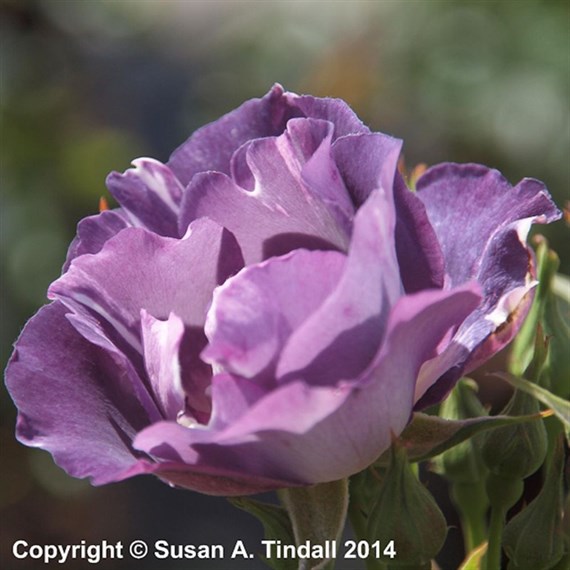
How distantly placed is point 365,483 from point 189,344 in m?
0.10

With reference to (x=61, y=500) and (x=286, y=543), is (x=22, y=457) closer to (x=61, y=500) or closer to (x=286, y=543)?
→ (x=61, y=500)

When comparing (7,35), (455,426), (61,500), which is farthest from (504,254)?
(7,35)

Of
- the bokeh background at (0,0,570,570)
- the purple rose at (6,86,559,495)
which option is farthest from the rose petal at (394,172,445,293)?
the bokeh background at (0,0,570,570)

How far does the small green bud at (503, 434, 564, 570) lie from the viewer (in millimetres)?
451

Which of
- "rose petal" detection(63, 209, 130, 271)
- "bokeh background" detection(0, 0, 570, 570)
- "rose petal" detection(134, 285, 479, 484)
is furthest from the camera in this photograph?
"bokeh background" detection(0, 0, 570, 570)

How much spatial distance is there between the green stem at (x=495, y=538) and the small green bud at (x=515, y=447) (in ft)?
0.08

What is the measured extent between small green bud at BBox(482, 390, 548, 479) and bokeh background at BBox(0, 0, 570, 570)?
141 centimetres

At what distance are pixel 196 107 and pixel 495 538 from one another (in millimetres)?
2059

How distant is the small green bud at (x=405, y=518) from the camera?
1.31 feet

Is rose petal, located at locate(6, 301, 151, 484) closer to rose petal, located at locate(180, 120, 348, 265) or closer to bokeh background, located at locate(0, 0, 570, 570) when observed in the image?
rose petal, located at locate(180, 120, 348, 265)

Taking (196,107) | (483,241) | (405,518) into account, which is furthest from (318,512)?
(196,107)

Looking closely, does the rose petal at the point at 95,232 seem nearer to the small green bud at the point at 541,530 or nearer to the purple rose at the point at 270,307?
the purple rose at the point at 270,307

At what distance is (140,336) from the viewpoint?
1.41 feet

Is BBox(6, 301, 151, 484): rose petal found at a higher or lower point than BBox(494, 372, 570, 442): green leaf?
higher
